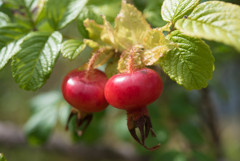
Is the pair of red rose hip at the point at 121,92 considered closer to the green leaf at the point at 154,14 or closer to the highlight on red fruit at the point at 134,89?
the highlight on red fruit at the point at 134,89

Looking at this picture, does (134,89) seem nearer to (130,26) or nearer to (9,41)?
(130,26)

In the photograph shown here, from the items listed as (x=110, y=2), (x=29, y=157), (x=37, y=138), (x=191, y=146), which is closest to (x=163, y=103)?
(x=191, y=146)

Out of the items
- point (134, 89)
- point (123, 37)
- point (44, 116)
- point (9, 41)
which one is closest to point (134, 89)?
point (134, 89)

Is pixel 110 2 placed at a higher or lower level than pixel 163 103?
higher

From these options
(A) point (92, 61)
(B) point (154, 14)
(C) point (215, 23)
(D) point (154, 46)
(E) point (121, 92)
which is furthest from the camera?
(B) point (154, 14)

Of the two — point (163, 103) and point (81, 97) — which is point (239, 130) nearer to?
point (163, 103)

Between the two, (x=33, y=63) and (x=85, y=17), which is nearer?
(x=33, y=63)
